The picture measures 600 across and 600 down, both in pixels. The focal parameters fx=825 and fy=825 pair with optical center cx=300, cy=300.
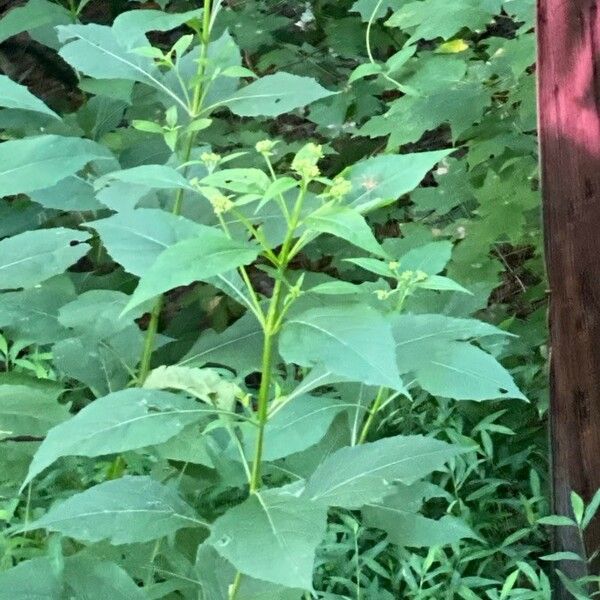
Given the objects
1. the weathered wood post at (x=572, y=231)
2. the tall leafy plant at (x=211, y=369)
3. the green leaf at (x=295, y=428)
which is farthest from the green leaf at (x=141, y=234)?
the weathered wood post at (x=572, y=231)

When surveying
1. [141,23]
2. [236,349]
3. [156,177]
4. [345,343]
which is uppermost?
[141,23]

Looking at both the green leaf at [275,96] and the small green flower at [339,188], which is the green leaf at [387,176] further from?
the green leaf at [275,96]

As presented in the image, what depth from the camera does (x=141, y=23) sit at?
1.23 m

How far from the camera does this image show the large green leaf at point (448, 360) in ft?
2.83

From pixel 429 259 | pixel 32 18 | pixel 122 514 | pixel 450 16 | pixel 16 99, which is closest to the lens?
pixel 122 514

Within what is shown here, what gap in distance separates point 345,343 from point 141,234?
33 cm

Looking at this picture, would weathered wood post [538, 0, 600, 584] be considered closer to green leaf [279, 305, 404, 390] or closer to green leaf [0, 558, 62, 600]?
green leaf [279, 305, 404, 390]

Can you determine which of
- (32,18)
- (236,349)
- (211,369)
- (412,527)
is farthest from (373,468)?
(32,18)

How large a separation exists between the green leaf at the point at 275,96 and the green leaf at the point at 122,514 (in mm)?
623

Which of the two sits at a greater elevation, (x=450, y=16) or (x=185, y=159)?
(x=450, y=16)

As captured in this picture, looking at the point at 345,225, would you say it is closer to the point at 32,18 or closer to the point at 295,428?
the point at 295,428

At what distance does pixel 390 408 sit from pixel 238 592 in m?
0.63

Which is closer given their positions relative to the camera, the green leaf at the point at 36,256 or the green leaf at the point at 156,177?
the green leaf at the point at 156,177

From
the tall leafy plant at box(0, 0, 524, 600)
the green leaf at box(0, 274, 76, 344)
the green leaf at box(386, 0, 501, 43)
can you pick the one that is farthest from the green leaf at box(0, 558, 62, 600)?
the green leaf at box(386, 0, 501, 43)
